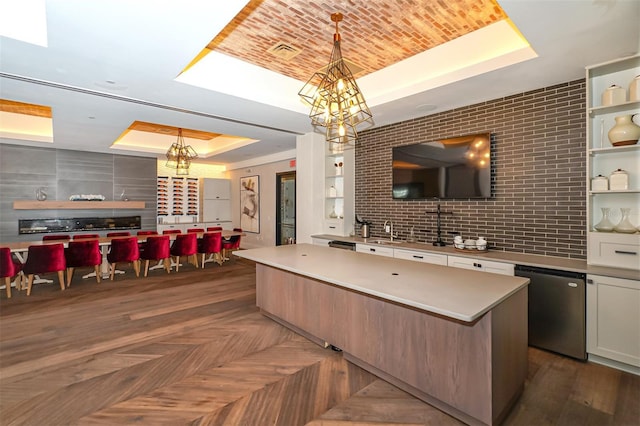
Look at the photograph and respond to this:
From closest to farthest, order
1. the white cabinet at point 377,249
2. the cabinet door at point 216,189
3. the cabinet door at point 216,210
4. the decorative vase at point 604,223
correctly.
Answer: the decorative vase at point 604,223
the white cabinet at point 377,249
the cabinet door at point 216,189
the cabinet door at point 216,210

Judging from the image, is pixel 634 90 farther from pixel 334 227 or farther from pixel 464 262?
pixel 334 227

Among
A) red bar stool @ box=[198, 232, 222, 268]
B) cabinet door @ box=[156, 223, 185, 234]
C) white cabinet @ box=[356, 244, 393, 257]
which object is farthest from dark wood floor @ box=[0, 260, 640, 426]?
cabinet door @ box=[156, 223, 185, 234]

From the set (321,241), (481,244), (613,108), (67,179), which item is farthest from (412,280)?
(67,179)

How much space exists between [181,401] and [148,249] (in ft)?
14.7

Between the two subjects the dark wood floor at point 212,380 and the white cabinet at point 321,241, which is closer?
the dark wood floor at point 212,380

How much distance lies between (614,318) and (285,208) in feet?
21.7

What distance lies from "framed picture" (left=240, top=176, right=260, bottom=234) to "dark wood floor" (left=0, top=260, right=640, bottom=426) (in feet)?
17.1

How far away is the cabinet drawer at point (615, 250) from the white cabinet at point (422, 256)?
137 cm

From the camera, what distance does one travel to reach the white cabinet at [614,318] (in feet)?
8.23

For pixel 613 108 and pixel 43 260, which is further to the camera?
pixel 43 260

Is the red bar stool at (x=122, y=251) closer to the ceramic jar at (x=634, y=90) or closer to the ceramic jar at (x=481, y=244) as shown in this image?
the ceramic jar at (x=481, y=244)

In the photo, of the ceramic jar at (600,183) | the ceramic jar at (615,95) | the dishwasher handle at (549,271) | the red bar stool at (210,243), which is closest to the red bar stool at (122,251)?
the red bar stool at (210,243)

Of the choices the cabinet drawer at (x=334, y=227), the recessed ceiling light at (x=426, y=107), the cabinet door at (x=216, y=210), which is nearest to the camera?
the recessed ceiling light at (x=426, y=107)

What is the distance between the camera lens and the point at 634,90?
271cm
